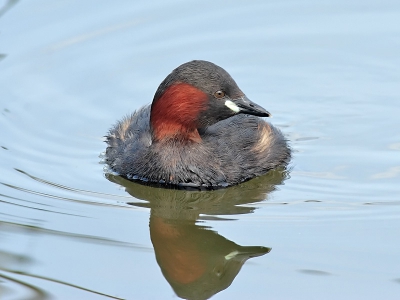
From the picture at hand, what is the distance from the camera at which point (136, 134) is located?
30.5 feet

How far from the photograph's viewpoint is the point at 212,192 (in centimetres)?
888

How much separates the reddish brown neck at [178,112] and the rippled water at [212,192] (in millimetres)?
565

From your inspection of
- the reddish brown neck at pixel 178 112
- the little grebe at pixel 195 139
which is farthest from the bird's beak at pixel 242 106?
the reddish brown neck at pixel 178 112

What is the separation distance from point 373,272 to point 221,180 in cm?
217

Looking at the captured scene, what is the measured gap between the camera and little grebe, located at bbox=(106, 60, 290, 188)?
871 centimetres

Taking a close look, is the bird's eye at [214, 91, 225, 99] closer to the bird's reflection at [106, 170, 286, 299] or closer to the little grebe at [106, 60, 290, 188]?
the little grebe at [106, 60, 290, 188]

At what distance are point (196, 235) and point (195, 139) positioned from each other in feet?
4.16

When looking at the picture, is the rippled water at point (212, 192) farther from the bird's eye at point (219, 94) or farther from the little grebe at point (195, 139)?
the bird's eye at point (219, 94)

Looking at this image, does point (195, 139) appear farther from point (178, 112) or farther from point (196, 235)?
point (196, 235)

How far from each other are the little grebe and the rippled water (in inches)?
6.1

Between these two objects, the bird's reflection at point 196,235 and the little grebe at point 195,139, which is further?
the little grebe at point 195,139

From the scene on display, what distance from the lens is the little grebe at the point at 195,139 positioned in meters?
8.71

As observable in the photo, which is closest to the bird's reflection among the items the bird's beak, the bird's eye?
the bird's beak

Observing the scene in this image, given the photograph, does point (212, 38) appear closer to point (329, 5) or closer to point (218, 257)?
point (329, 5)
